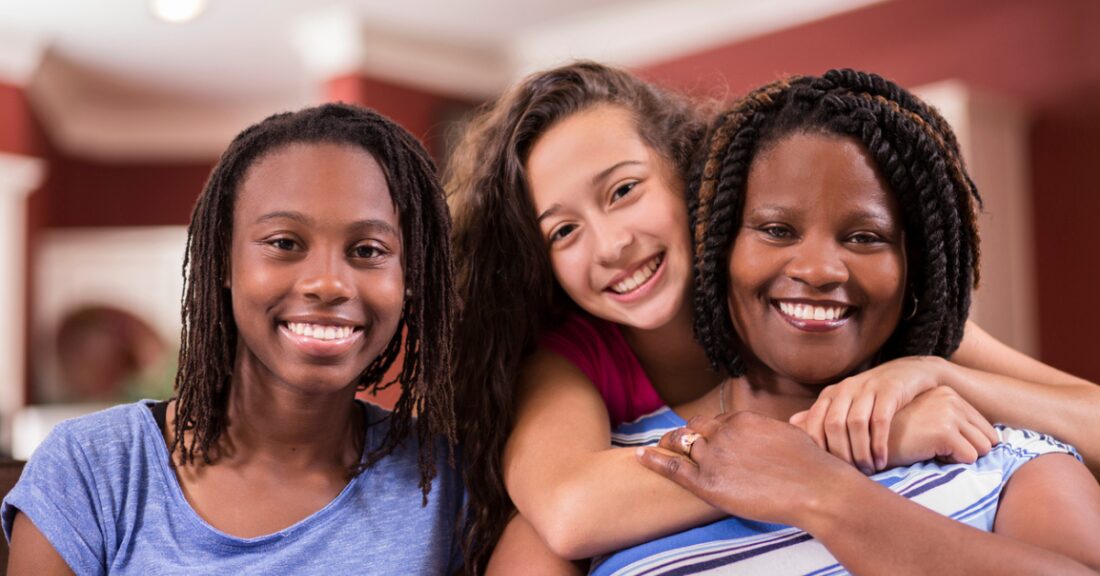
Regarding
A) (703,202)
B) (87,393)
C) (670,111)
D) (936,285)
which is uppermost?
(670,111)

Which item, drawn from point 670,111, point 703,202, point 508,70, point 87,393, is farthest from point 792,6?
point 87,393

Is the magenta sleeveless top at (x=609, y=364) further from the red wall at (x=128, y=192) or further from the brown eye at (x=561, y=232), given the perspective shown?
the red wall at (x=128, y=192)

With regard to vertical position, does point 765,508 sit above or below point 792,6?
below

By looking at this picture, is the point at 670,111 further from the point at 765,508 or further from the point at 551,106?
the point at 765,508

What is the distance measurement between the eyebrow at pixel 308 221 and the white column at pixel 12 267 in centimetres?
Result: 541

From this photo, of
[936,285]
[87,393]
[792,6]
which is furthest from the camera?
[87,393]

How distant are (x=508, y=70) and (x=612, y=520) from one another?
225 inches

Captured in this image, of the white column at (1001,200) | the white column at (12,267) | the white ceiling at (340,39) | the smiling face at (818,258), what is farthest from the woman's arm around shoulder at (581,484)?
the white column at (12,267)

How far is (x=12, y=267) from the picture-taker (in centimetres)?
622

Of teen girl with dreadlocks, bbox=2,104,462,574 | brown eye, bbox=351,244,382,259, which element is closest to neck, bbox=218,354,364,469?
teen girl with dreadlocks, bbox=2,104,462,574

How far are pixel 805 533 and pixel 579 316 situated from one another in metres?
0.64

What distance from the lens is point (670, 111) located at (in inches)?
73.0

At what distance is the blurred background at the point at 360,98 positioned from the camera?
15.3ft

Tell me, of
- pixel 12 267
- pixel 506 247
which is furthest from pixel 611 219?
pixel 12 267
